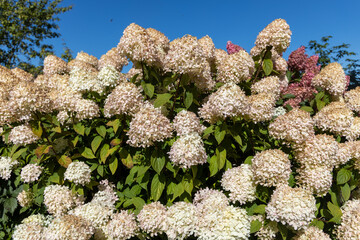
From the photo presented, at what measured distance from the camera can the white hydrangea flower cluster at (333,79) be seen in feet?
14.2

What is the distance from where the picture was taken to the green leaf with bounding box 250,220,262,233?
2748 millimetres

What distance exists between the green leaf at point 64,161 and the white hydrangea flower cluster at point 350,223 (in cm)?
339

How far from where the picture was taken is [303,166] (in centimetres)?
310

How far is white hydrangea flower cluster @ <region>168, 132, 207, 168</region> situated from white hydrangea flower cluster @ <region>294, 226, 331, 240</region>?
4.58 ft

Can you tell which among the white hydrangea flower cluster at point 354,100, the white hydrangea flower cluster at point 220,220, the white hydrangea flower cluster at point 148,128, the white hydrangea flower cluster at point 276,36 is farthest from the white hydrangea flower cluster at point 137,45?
the white hydrangea flower cluster at point 354,100

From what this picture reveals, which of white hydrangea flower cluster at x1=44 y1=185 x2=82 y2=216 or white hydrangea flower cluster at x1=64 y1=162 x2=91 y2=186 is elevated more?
white hydrangea flower cluster at x1=64 y1=162 x2=91 y2=186

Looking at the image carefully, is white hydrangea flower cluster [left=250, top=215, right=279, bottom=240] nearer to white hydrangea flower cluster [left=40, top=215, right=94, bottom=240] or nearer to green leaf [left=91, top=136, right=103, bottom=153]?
white hydrangea flower cluster [left=40, top=215, right=94, bottom=240]

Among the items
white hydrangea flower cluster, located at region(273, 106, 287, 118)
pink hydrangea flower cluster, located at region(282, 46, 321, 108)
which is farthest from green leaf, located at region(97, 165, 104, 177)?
pink hydrangea flower cluster, located at region(282, 46, 321, 108)

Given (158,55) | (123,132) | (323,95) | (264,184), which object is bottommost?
(264,184)

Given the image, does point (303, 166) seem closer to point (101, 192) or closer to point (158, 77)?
point (158, 77)

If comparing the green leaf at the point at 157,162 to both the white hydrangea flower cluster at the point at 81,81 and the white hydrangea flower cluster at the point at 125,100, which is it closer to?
the white hydrangea flower cluster at the point at 125,100

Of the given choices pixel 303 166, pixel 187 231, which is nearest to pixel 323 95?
Result: pixel 303 166

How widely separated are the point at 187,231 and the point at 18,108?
234 cm

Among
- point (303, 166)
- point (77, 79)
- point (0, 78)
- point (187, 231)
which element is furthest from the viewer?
point (0, 78)
